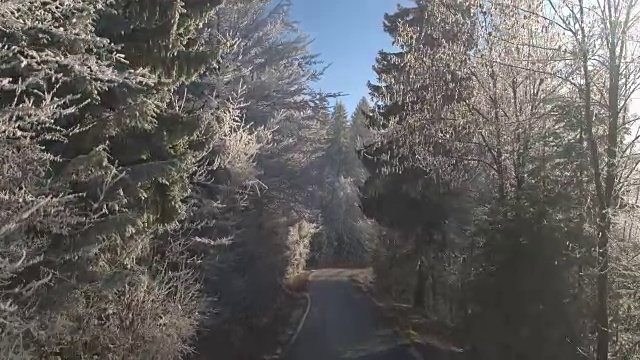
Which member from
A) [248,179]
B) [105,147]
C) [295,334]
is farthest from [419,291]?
[105,147]

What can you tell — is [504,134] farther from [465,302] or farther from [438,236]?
[438,236]

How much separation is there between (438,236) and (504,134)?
6578 millimetres

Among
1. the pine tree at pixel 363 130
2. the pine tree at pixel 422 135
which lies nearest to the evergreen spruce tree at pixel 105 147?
the pine tree at pixel 422 135

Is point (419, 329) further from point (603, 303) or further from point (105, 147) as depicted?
point (105, 147)

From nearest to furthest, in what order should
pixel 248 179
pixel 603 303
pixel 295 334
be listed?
pixel 603 303 < pixel 248 179 < pixel 295 334

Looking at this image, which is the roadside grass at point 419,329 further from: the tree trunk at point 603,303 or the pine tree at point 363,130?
the pine tree at point 363,130

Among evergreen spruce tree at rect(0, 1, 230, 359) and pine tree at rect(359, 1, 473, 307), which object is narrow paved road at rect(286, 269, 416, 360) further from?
evergreen spruce tree at rect(0, 1, 230, 359)

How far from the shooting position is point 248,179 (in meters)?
17.1

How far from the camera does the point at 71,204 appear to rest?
716 centimetres

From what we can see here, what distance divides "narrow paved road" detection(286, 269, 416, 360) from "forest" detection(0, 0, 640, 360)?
1736 mm

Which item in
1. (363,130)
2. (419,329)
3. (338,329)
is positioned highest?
(363,130)

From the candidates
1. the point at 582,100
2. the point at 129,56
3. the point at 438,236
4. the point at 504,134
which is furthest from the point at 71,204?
the point at 438,236

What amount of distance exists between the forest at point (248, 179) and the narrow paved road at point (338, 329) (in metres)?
1.74

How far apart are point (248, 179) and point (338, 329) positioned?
23.1 ft
